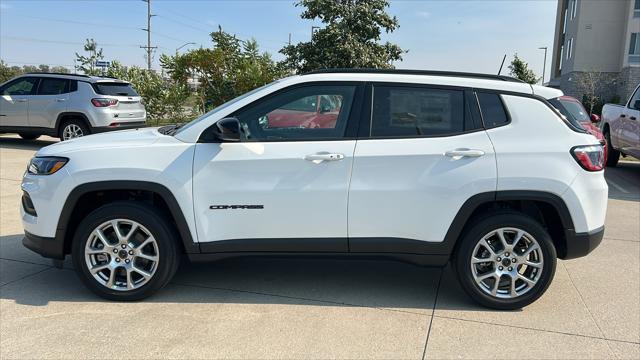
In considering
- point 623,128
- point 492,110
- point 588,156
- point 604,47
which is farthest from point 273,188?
point 604,47

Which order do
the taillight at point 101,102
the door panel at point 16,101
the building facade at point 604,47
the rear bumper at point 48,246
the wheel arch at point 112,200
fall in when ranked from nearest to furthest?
the wheel arch at point 112,200 → the rear bumper at point 48,246 → the taillight at point 101,102 → the door panel at point 16,101 → the building facade at point 604,47

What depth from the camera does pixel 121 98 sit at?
12.0 m

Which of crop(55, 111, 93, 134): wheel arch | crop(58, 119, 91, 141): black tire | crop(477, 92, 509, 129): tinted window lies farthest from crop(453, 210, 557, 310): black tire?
crop(58, 119, 91, 141): black tire

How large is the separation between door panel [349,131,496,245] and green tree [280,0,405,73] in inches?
623

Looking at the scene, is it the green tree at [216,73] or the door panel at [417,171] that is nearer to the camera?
the door panel at [417,171]

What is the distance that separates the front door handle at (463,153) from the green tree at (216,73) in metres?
15.8

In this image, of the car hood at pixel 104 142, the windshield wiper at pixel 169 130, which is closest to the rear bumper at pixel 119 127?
the windshield wiper at pixel 169 130

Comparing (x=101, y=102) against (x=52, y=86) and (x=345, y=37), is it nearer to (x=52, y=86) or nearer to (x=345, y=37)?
(x=52, y=86)

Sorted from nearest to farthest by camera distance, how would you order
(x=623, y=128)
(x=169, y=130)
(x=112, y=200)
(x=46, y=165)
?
(x=46, y=165)
(x=112, y=200)
(x=169, y=130)
(x=623, y=128)

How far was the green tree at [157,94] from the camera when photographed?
58.9 ft

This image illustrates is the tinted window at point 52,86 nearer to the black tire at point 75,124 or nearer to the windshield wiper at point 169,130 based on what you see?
the black tire at point 75,124

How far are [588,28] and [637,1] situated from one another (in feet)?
12.6

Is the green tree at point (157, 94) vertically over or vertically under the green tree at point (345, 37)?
under

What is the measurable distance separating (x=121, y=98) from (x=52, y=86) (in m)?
1.58
